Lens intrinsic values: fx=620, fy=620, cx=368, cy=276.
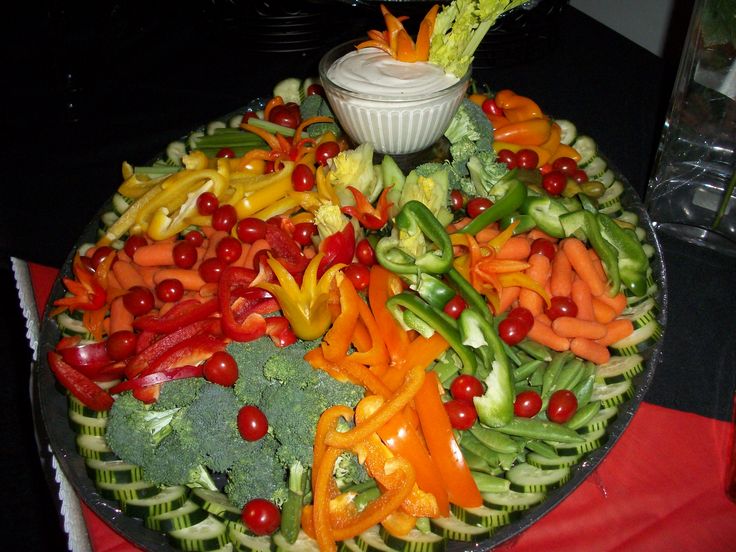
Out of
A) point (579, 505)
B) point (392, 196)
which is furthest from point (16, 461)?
point (579, 505)

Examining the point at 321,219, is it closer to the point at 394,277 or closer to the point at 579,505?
the point at 394,277

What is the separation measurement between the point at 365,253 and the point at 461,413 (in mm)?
692

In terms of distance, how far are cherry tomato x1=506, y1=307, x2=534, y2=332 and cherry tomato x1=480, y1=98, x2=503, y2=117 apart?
1.28 metres

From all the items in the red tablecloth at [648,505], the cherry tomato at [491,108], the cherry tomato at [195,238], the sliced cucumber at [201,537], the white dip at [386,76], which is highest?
the white dip at [386,76]

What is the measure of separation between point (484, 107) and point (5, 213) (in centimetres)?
237

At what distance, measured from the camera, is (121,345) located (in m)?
1.89

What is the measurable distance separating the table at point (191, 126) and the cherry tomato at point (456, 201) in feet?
2.88

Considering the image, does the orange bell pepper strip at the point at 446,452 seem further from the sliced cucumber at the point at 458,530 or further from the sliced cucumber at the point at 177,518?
the sliced cucumber at the point at 177,518

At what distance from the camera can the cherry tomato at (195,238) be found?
7.64 feet

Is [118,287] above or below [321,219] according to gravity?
below

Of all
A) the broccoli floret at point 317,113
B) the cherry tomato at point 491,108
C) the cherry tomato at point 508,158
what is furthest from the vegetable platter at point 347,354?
the cherry tomato at point 491,108

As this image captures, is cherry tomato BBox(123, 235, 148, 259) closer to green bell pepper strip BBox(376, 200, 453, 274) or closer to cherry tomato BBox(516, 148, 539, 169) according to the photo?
green bell pepper strip BBox(376, 200, 453, 274)

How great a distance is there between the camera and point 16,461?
8.40ft

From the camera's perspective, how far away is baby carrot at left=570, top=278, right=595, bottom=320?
1.93 m
